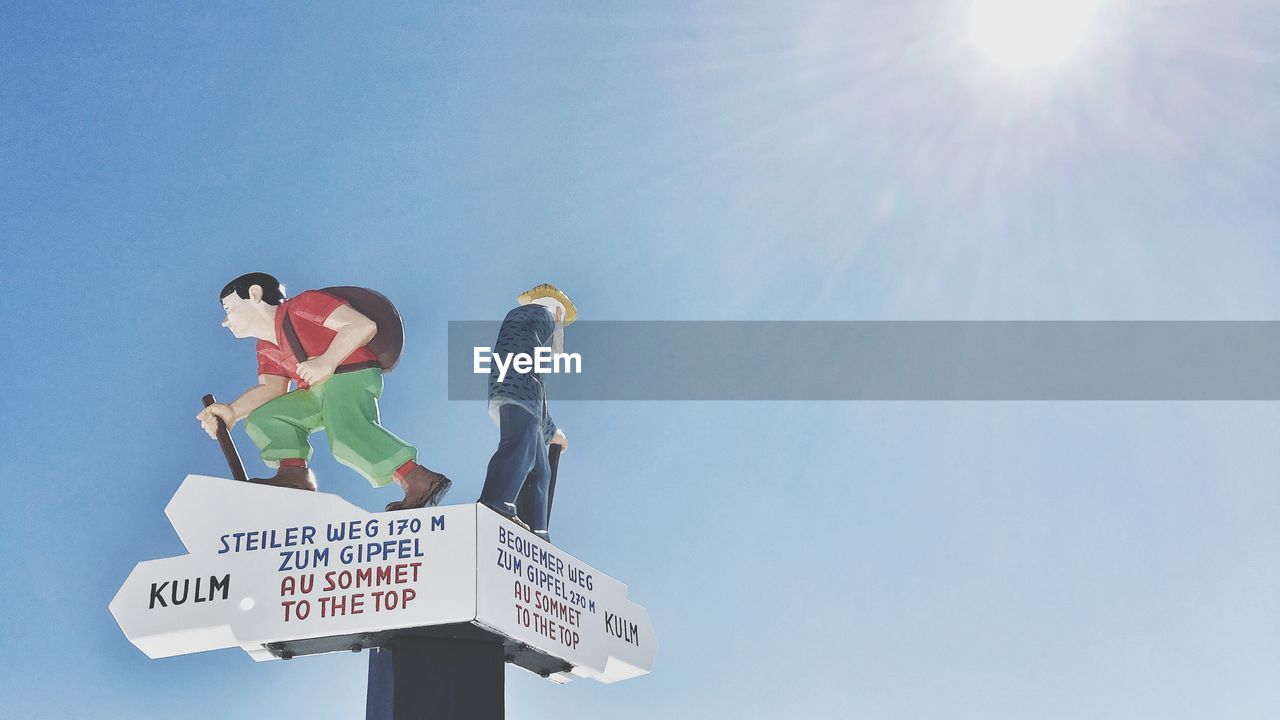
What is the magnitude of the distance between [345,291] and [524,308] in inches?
60.7

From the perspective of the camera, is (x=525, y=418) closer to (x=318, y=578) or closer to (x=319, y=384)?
(x=319, y=384)

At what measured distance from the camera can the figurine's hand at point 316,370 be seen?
29.3ft

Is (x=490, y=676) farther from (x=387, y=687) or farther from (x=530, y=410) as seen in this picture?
(x=530, y=410)

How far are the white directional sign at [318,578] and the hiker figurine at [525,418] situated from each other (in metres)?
0.84

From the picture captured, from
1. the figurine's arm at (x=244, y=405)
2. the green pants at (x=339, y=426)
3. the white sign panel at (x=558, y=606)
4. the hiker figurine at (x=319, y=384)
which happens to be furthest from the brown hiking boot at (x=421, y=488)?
the figurine's arm at (x=244, y=405)

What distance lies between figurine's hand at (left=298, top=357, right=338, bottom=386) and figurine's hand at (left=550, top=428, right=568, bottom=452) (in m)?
2.19

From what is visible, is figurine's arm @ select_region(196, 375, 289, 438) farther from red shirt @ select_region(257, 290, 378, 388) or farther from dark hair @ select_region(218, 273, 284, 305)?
dark hair @ select_region(218, 273, 284, 305)

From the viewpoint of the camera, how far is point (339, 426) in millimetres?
8820

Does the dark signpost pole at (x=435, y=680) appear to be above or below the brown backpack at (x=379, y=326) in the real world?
below

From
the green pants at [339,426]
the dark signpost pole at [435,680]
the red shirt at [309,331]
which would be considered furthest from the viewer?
the red shirt at [309,331]

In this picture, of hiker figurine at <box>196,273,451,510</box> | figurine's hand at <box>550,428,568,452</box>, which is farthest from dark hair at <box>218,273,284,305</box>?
figurine's hand at <box>550,428,568,452</box>

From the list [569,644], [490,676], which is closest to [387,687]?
[490,676]

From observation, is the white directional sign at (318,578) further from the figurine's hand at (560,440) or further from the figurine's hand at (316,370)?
the figurine's hand at (560,440)

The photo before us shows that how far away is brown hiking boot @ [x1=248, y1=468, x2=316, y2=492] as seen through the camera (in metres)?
8.73
